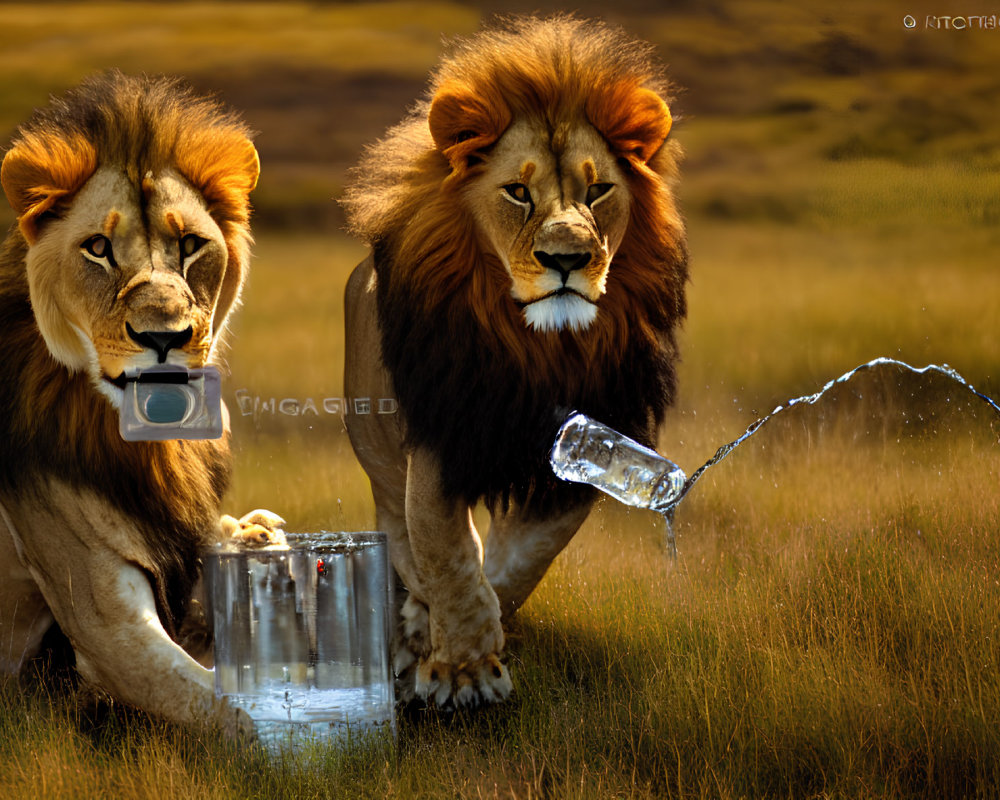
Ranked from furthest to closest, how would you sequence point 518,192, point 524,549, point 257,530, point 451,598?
point 524,549 → point 257,530 → point 451,598 → point 518,192

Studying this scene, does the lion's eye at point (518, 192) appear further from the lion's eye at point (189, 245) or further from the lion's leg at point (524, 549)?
the lion's leg at point (524, 549)

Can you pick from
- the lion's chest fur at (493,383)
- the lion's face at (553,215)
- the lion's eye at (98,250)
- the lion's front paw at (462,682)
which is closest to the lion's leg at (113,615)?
the lion's front paw at (462,682)

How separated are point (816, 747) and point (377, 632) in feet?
3.48

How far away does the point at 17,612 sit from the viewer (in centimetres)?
354

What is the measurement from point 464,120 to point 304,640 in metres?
1.28

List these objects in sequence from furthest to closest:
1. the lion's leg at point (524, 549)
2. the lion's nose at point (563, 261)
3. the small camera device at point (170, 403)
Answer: the lion's leg at point (524, 549), the small camera device at point (170, 403), the lion's nose at point (563, 261)

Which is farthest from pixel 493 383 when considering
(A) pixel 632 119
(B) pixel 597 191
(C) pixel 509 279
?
(A) pixel 632 119

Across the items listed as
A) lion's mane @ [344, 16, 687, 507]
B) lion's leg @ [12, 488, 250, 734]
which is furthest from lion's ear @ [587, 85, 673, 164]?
lion's leg @ [12, 488, 250, 734]

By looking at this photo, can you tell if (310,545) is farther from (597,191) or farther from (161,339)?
(597,191)

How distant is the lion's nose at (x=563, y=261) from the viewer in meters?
2.98

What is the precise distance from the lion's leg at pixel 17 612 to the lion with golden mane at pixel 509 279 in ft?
3.23

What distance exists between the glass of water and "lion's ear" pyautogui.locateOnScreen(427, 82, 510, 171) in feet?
3.21

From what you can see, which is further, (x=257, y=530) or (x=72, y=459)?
(x=257, y=530)

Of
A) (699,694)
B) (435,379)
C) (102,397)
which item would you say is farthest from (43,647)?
(699,694)
